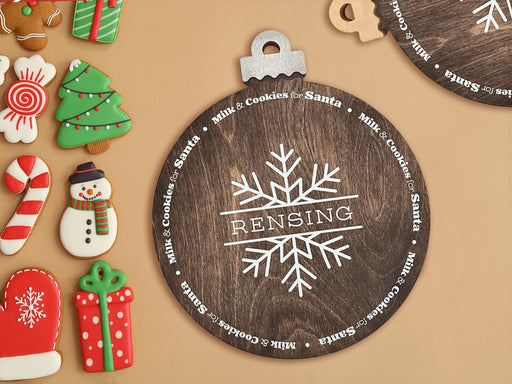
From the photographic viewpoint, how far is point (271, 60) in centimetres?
118

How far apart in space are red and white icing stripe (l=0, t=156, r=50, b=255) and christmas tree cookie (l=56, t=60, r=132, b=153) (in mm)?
90

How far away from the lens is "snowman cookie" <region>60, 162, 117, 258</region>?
1132 millimetres

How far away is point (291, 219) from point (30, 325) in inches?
25.6

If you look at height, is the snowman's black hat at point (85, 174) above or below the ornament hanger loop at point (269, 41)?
below

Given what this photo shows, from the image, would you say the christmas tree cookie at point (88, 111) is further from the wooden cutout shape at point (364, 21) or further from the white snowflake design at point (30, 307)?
the wooden cutout shape at point (364, 21)

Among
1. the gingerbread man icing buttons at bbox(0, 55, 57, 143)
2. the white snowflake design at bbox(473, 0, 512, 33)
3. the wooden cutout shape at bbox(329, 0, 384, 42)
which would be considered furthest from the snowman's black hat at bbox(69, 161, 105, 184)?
the white snowflake design at bbox(473, 0, 512, 33)

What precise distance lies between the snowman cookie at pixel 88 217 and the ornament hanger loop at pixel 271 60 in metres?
0.43

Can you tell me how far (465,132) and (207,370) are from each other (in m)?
0.85

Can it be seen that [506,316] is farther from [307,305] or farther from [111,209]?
[111,209]

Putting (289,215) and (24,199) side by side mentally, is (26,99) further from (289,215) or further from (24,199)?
(289,215)

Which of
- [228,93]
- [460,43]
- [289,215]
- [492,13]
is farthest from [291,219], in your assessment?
[492,13]

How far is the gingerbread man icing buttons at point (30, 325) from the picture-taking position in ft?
3.67

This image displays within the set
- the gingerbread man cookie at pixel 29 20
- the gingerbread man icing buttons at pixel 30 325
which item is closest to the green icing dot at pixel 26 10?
the gingerbread man cookie at pixel 29 20

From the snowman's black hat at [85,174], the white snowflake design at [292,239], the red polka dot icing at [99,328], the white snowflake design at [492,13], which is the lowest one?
the red polka dot icing at [99,328]
